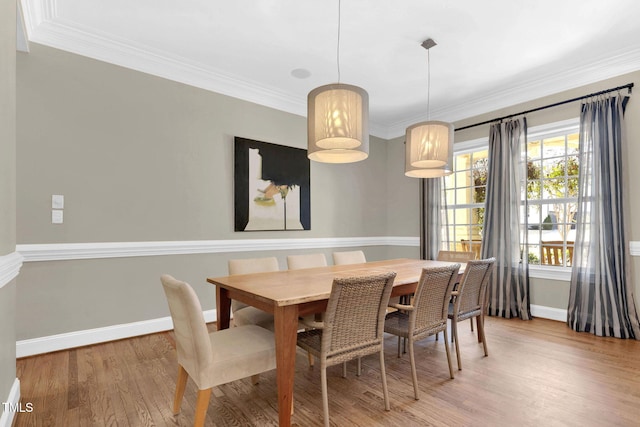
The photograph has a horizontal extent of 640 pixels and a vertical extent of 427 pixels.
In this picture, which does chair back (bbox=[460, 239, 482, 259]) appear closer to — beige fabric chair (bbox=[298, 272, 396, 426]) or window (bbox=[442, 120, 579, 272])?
window (bbox=[442, 120, 579, 272])

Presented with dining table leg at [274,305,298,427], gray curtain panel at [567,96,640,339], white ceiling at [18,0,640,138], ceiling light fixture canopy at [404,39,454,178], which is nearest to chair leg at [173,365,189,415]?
dining table leg at [274,305,298,427]

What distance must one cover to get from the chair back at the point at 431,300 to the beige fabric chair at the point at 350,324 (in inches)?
12.1

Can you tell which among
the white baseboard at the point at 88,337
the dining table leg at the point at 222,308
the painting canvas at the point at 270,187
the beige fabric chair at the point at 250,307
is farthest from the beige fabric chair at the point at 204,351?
the painting canvas at the point at 270,187

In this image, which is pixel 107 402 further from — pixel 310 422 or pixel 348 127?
pixel 348 127

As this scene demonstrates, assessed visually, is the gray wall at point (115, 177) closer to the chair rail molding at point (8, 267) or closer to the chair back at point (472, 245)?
the chair rail molding at point (8, 267)

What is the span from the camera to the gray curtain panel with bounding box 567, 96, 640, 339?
11.0 feet

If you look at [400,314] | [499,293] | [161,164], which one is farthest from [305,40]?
[499,293]

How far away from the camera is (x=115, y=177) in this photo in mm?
3238

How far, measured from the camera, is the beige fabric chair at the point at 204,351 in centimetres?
163

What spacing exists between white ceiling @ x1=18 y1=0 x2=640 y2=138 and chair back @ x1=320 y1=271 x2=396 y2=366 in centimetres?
221

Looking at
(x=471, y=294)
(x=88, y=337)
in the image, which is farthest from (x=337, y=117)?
(x=88, y=337)

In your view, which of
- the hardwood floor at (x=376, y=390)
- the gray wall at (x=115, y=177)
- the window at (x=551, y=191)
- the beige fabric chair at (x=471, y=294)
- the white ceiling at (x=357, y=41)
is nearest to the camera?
the hardwood floor at (x=376, y=390)

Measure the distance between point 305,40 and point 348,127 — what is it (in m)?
1.43

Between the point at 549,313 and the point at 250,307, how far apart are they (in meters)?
3.50
